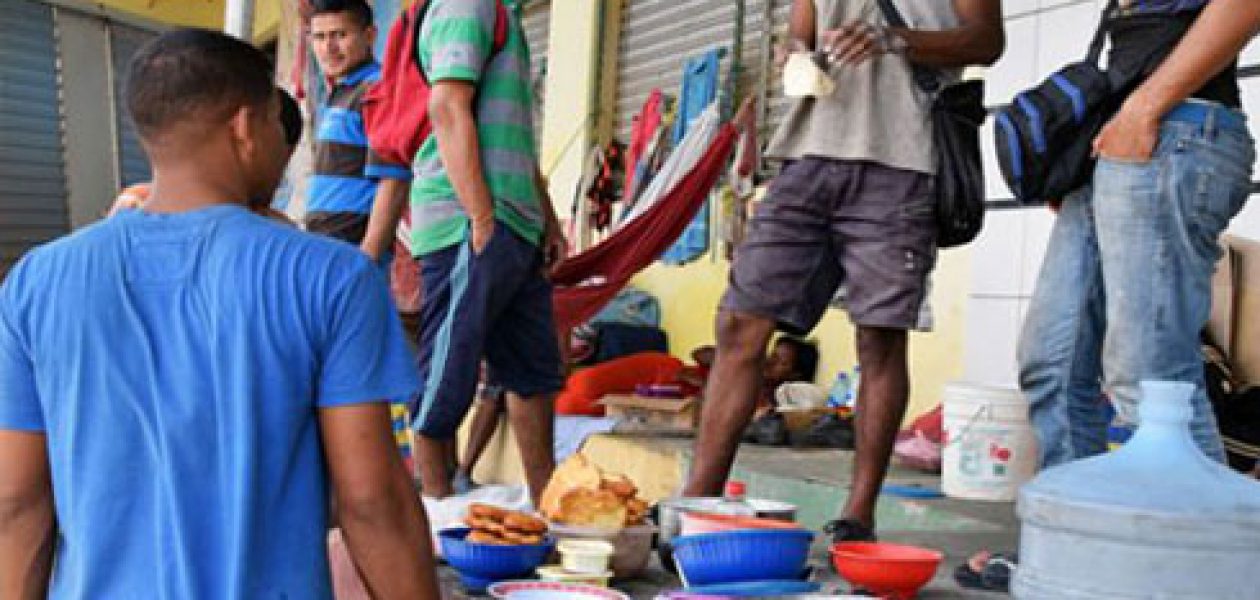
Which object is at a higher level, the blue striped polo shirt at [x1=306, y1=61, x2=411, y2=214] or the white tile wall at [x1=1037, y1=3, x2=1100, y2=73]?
the white tile wall at [x1=1037, y1=3, x2=1100, y2=73]

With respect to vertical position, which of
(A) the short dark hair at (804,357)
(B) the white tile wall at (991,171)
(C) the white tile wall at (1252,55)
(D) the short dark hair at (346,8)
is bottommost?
(A) the short dark hair at (804,357)

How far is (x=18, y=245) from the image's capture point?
11570mm

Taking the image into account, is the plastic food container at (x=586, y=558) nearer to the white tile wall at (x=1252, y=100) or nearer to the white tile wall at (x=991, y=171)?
the white tile wall at (x=1252, y=100)

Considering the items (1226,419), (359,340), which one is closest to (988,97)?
(1226,419)

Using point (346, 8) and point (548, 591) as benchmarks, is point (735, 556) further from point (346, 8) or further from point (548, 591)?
point (346, 8)

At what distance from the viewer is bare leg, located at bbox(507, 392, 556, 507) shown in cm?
362

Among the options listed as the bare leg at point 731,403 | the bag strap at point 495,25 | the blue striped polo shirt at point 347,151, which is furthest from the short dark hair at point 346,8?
the bare leg at point 731,403

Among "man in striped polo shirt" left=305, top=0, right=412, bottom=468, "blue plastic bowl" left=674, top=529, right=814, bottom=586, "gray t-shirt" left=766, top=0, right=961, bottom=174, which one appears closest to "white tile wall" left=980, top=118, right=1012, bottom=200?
"gray t-shirt" left=766, top=0, right=961, bottom=174

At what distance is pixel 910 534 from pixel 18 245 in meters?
10.3

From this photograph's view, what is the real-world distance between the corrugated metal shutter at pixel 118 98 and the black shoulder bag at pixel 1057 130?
10989 mm

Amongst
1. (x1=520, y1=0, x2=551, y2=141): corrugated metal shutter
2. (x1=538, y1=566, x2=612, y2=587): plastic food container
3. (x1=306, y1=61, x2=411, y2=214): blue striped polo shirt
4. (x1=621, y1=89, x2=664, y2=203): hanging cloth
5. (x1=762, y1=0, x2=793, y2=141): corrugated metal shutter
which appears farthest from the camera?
(x1=520, y1=0, x2=551, y2=141): corrugated metal shutter

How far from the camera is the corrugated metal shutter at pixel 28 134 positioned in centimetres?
1120

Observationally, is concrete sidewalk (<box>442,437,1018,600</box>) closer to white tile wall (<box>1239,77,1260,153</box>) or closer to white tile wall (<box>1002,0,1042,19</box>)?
white tile wall (<box>1239,77,1260,153</box>)

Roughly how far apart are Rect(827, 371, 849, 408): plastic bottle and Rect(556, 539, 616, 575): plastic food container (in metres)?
3.28
